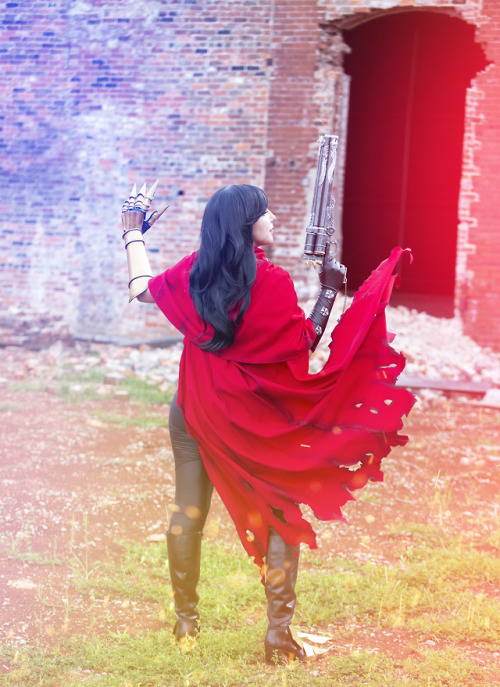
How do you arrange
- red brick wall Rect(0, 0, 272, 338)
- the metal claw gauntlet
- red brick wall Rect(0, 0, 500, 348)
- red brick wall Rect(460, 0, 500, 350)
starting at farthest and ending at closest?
red brick wall Rect(0, 0, 272, 338)
red brick wall Rect(0, 0, 500, 348)
red brick wall Rect(460, 0, 500, 350)
the metal claw gauntlet

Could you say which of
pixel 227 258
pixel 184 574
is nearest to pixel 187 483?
pixel 184 574

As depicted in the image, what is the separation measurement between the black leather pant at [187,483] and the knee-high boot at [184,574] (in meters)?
0.04

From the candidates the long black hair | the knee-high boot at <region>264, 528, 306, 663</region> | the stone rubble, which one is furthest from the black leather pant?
the stone rubble

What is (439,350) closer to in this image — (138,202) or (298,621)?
(298,621)

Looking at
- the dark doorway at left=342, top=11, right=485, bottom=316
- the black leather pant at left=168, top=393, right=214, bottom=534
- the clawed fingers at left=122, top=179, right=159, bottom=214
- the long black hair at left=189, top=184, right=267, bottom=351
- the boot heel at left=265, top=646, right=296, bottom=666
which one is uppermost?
the dark doorway at left=342, top=11, right=485, bottom=316

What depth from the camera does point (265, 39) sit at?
9.16 metres

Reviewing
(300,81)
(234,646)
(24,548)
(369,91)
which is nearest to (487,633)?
(234,646)

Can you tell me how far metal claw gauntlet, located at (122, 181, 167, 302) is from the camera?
2.90m

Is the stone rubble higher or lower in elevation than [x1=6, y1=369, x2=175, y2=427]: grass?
higher

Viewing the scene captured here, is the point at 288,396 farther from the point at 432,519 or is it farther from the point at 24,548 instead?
the point at 432,519

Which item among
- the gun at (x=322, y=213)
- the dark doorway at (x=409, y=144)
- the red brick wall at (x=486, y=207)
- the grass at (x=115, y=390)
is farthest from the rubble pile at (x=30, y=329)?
the gun at (x=322, y=213)

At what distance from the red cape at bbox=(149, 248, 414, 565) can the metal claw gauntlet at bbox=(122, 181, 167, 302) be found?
0.27ft

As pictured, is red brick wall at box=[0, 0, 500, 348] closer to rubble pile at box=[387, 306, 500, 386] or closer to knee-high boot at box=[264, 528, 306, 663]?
rubble pile at box=[387, 306, 500, 386]

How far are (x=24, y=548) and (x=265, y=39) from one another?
710cm
